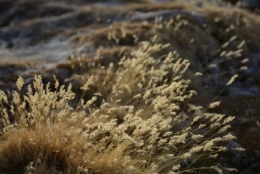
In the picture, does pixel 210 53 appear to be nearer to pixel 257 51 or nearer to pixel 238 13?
pixel 257 51

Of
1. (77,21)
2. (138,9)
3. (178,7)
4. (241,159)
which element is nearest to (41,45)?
(77,21)

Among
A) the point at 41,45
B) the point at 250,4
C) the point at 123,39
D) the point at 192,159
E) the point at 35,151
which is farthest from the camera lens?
the point at 250,4

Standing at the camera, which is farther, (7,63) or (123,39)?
(123,39)

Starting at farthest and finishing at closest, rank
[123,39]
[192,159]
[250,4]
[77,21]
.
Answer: [250,4]
[77,21]
[123,39]
[192,159]

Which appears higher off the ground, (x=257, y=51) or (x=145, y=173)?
(x=145, y=173)

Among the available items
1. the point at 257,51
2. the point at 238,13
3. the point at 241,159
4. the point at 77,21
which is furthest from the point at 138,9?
the point at 241,159

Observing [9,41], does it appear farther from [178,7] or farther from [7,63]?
[178,7]
